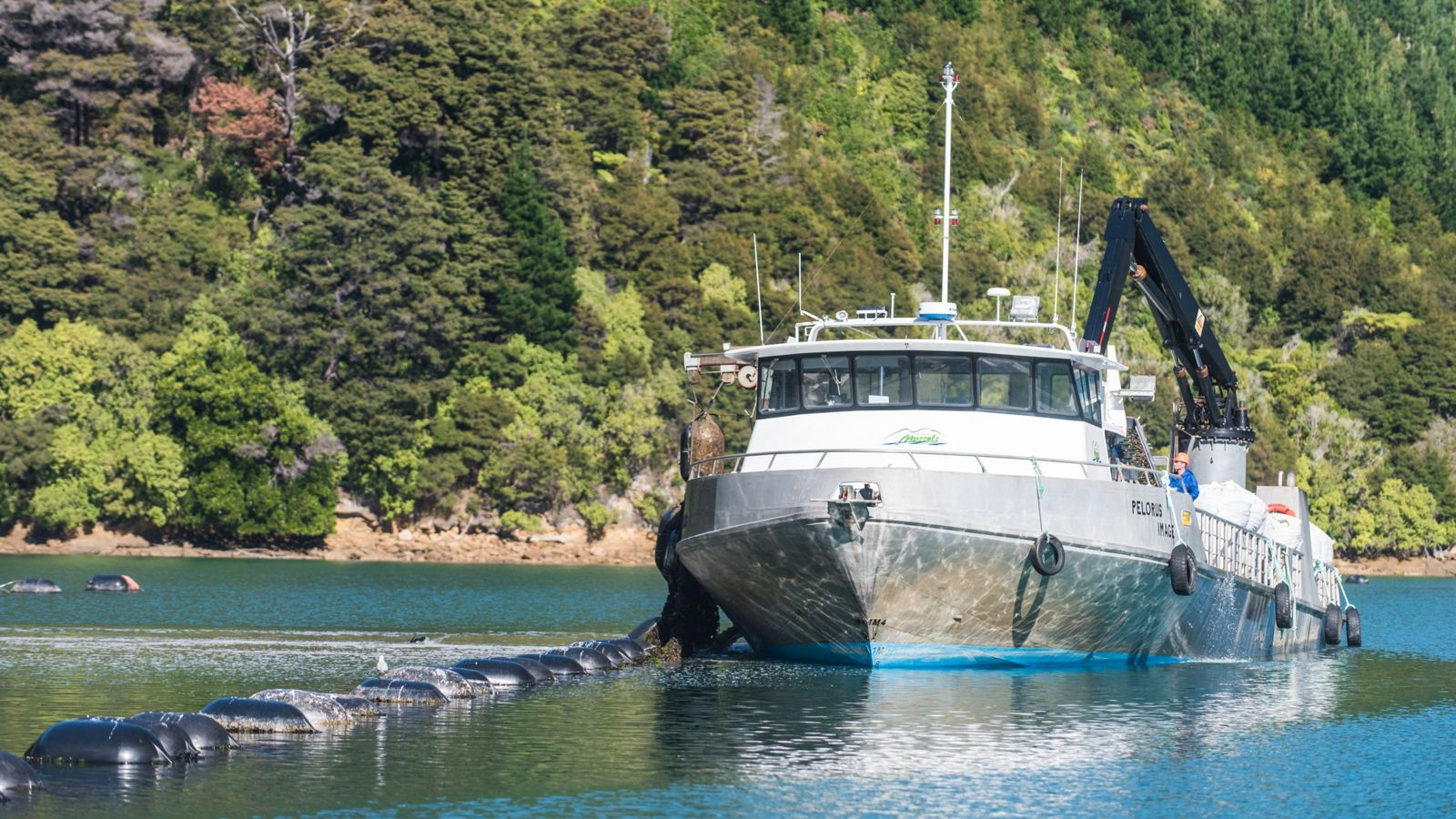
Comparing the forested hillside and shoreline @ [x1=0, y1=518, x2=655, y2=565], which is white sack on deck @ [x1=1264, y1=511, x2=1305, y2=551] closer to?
the forested hillside

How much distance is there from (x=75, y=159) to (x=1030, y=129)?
79.2 m

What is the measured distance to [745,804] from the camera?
23.8m

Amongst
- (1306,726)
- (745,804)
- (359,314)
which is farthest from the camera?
(359,314)

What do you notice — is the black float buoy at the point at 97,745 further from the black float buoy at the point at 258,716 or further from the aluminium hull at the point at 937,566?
the aluminium hull at the point at 937,566

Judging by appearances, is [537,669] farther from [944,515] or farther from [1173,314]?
[1173,314]

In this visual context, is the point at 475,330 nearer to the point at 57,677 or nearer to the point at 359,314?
the point at 359,314

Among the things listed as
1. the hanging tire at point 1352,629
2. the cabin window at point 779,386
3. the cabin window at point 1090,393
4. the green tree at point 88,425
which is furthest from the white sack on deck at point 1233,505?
the green tree at point 88,425

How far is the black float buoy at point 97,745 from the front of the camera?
82.3ft

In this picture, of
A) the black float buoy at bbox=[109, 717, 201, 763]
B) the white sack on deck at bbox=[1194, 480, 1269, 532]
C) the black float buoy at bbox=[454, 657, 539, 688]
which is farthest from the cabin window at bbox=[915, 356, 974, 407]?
the black float buoy at bbox=[109, 717, 201, 763]

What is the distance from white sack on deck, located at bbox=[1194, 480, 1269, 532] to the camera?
45438mm

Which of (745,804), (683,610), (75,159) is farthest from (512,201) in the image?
(745,804)

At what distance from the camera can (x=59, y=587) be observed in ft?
219

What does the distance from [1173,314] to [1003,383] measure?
1574 centimetres

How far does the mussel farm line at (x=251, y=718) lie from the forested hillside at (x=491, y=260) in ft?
213
